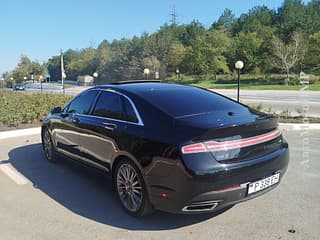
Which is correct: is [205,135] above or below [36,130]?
above

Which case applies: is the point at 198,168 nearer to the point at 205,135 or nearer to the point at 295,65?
the point at 205,135

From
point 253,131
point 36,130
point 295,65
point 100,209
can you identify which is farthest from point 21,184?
point 295,65

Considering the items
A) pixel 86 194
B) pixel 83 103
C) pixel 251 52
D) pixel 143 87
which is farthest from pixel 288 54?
pixel 86 194

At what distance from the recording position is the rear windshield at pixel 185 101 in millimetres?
3772

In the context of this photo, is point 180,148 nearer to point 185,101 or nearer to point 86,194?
point 185,101

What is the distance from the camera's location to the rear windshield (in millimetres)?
3772

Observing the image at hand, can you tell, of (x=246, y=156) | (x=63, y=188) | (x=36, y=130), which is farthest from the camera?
(x=36, y=130)

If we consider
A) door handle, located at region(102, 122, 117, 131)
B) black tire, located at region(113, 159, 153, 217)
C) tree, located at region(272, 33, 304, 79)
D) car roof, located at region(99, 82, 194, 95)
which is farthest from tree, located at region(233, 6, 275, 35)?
black tire, located at region(113, 159, 153, 217)

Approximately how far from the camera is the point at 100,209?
4105 millimetres

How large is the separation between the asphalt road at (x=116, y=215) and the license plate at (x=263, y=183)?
0.40 metres

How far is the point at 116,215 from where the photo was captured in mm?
3932

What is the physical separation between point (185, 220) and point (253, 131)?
48.7 inches

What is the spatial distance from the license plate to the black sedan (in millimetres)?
11

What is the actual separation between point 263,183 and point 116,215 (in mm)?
1711
